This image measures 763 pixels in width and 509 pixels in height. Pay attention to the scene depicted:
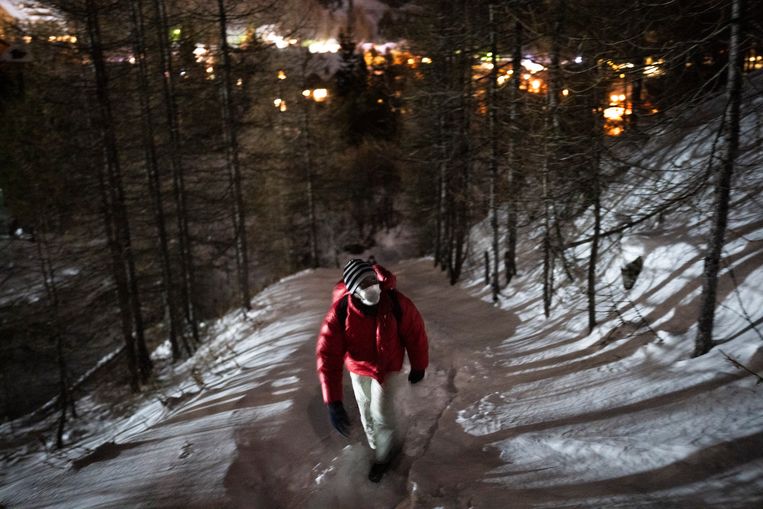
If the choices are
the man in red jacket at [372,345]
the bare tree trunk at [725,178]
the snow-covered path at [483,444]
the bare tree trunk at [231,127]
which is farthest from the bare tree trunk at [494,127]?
the man in red jacket at [372,345]

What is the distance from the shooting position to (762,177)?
27.6 feet

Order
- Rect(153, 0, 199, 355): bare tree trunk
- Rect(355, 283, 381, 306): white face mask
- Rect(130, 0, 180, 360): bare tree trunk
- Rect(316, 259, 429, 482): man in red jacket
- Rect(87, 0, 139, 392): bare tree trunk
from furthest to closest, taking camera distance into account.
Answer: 1. Rect(153, 0, 199, 355): bare tree trunk
2. Rect(130, 0, 180, 360): bare tree trunk
3. Rect(87, 0, 139, 392): bare tree trunk
4. Rect(316, 259, 429, 482): man in red jacket
5. Rect(355, 283, 381, 306): white face mask

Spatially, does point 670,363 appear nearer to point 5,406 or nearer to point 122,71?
point 122,71

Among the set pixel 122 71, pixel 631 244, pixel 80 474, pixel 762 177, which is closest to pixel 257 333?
pixel 80 474

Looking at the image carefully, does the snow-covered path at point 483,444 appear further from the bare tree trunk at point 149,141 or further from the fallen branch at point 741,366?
the bare tree trunk at point 149,141

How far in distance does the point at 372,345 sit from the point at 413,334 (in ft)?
1.48

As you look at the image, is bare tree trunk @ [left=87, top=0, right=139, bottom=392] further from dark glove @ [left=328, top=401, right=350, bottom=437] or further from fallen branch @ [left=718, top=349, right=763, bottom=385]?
fallen branch @ [left=718, top=349, right=763, bottom=385]

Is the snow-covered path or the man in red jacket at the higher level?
the man in red jacket

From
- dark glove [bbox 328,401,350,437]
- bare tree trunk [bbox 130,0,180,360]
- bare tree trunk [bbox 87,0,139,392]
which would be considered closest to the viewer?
dark glove [bbox 328,401,350,437]

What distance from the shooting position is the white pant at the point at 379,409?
171 inches

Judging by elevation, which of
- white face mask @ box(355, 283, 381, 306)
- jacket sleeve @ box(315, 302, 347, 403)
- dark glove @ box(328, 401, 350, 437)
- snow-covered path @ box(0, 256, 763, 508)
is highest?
white face mask @ box(355, 283, 381, 306)

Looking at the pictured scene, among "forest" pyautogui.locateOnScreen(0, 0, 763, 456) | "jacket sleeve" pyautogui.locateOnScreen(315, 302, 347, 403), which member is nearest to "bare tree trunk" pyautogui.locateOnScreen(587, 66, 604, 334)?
"forest" pyautogui.locateOnScreen(0, 0, 763, 456)

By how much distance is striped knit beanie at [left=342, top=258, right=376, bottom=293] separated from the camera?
13.1 ft

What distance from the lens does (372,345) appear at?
13.8ft
